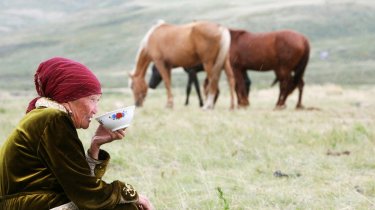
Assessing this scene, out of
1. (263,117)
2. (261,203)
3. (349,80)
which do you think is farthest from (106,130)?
(349,80)

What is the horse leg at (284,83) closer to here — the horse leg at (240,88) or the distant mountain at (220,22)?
the horse leg at (240,88)

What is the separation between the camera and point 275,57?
45.1ft

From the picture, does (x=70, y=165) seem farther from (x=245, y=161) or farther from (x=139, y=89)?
(x=139, y=89)

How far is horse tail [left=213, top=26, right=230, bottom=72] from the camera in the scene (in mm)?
12703

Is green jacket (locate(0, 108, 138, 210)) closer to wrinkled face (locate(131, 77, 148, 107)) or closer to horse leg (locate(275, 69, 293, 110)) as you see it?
horse leg (locate(275, 69, 293, 110))

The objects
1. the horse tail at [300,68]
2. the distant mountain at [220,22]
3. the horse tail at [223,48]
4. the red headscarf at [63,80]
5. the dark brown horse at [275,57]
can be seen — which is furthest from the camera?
the distant mountain at [220,22]

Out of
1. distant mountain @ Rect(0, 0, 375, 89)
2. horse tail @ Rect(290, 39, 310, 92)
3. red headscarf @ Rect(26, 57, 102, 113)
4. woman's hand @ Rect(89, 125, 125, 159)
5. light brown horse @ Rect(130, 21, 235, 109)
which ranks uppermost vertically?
red headscarf @ Rect(26, 57, 102, 113)

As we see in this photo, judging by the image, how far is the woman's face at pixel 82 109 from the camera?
330 cm

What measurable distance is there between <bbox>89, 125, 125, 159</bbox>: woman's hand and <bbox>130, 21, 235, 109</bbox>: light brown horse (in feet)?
30.1

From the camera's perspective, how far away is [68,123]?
3.12 meters

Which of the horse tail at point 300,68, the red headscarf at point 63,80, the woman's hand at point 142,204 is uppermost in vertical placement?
the red headscarf at point 63,80

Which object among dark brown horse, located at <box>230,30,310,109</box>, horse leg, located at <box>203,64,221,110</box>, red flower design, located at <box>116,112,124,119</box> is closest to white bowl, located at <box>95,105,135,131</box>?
red flower design, located at <box>116,112,124,119</box>

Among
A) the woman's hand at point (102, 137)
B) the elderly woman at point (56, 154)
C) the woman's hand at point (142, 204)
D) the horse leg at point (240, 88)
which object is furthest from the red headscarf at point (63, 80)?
the horse leg at point (240, 88)

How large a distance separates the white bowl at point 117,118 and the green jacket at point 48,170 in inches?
12.0
